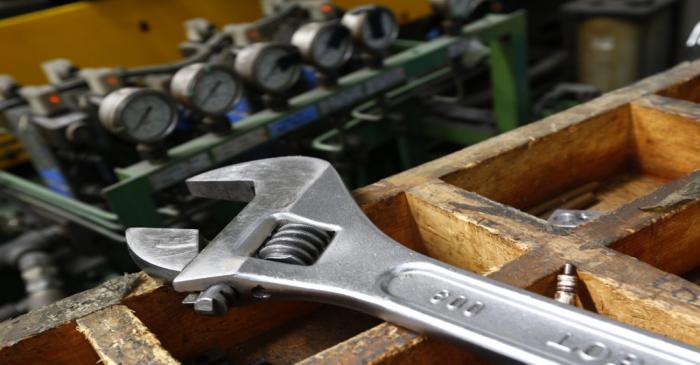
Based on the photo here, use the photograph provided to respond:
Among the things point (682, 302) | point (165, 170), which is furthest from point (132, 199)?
point (682, 302)

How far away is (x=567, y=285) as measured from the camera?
832mm

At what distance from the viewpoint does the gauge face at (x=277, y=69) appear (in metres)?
2.27

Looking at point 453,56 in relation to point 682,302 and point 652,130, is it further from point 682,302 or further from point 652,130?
point 682,302

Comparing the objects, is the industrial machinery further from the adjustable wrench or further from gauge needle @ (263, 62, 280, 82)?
the adjustable wrench

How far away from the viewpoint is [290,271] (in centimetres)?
84

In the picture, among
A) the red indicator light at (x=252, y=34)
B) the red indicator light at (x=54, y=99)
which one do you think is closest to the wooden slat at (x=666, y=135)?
the red indicator light at (x=252, y=34)

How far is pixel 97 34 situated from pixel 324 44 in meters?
1.23

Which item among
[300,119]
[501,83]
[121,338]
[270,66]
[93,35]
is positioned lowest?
[501,83]

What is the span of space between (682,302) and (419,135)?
7.63 ft

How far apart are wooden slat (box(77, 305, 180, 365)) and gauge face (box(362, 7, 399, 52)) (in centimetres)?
180

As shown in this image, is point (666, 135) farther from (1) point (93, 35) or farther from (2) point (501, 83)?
(1) point (93, 35)

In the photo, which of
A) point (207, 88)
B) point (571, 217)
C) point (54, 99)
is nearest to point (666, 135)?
point (571, 217)

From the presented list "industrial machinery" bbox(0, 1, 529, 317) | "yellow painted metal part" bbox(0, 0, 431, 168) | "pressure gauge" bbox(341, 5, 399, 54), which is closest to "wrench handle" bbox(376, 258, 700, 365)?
"industrial machinery" bbox(0, 1, 529, 317)

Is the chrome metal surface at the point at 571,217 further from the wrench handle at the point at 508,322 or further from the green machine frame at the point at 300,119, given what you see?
the green machine frame at the point at 300,119
